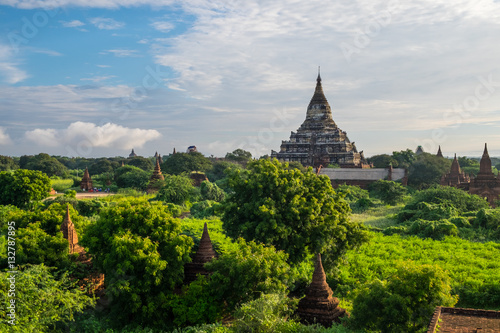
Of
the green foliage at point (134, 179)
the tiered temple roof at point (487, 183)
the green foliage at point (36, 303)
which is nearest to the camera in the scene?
the green foliage at point (36, 303)

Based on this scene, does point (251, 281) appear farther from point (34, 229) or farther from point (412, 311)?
point (34, 229)

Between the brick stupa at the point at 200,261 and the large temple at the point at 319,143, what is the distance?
56.7 metres

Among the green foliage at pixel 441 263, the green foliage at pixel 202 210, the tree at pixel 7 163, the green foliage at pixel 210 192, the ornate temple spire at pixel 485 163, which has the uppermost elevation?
the tree at pixel 7 163

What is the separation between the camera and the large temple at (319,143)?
7544cm

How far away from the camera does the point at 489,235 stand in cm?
3105

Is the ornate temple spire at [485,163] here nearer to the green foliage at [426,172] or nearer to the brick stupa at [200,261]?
the green foliage at [426,172]

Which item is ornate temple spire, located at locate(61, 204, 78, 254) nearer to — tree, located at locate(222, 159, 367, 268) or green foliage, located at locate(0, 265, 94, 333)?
green foliage, located at locate(0, 265, 94, 333)

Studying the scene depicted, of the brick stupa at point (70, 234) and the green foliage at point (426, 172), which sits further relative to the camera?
the green foliage at point (426, 172)

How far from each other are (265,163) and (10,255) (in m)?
12.0

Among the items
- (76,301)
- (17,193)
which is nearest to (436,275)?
(76,301)

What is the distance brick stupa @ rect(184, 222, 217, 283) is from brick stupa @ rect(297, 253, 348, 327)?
179 inches

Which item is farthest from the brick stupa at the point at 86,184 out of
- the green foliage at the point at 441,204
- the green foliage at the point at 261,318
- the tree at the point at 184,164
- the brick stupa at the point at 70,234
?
the green foliage at the point at 261,318

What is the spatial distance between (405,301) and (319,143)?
218 ft

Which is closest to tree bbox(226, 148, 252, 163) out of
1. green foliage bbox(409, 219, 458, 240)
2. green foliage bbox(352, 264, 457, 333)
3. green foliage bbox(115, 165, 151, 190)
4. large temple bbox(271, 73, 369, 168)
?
large temple bbox(271, 73, 369, 168)
